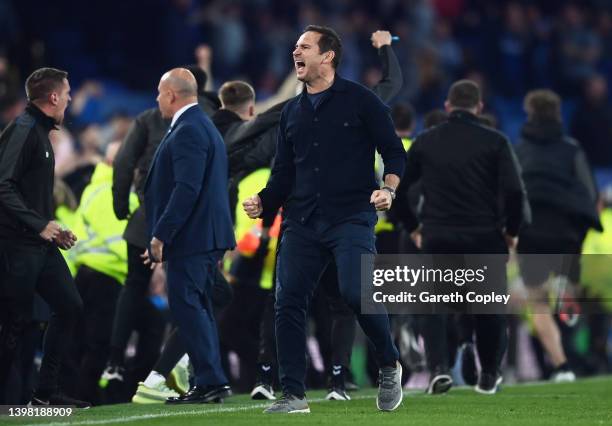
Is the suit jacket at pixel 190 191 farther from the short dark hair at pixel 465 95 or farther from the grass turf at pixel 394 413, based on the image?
the short dark hair at pixel 465 95

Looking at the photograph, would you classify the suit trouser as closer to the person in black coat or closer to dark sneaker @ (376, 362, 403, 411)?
dark sneaker @ (376, 362, 403, 411)

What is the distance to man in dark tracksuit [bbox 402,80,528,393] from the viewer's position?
11.5m

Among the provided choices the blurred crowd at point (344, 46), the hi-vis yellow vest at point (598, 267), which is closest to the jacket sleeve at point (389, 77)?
the blurred crowd at point (344, 46)

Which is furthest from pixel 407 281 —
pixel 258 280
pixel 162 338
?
pixel 162 338

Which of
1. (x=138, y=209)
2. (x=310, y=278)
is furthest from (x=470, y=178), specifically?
(x=310, y=278)

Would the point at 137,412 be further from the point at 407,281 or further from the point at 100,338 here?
the point at 407,281

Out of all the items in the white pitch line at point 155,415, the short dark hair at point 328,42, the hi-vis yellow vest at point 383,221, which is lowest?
the white pitch line at point 155,415

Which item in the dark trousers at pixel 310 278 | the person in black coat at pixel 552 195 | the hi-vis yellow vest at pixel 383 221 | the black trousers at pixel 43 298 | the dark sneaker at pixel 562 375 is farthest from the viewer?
the dark sneaker at pixel 562 375

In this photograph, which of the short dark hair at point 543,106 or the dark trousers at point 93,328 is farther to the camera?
the short dark hair at point 543,106

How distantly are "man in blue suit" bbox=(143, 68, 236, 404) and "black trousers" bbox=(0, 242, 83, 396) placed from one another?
0.56 meters

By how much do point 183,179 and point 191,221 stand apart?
276 millimetres

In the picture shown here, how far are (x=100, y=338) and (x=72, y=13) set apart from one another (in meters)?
9.37

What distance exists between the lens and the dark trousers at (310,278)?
893 cm

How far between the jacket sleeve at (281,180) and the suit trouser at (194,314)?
0.73m
